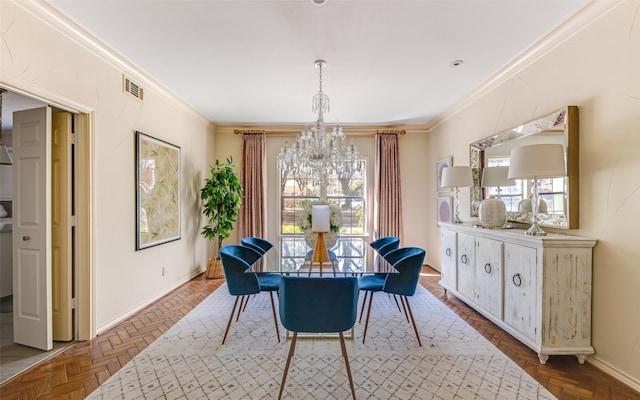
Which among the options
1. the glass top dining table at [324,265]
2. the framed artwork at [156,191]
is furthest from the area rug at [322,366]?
the framed artwork at [156,191]

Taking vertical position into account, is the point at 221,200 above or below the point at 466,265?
above

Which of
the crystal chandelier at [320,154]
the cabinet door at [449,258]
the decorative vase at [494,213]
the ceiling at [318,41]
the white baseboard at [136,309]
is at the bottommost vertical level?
the white baseboard at [136,309]

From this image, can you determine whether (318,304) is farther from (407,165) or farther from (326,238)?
(407,165)

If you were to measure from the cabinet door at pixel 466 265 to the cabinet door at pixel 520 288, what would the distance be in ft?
1.69

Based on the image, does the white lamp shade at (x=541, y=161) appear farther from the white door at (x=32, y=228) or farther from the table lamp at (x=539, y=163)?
the white door at (x=32, y=228)

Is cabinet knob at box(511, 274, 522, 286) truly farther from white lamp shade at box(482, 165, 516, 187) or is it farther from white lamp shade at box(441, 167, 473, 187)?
white lamp shade at box(441, 167, 473, 187)

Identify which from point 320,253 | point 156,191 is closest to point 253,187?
point 156,191

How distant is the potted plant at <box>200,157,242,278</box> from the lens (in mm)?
4633

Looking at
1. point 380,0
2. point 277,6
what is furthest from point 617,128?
point 277,6

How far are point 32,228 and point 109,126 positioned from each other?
1.16 m

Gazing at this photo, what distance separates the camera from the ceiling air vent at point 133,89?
122 inches

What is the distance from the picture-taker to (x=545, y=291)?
7.19ft

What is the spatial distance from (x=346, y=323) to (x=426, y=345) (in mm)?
1124

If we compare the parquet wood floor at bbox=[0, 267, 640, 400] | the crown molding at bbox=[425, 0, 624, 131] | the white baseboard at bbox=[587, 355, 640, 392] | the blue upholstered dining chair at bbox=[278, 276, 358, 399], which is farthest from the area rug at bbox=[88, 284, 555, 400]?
the crown molding at bbox=[425, 0, 624, 131]
